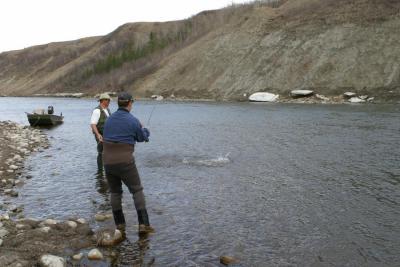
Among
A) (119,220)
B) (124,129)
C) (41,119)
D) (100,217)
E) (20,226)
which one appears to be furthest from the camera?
(41,119)

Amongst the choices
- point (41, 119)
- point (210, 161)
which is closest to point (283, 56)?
point (41, 119)

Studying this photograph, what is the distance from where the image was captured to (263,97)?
5153 centimetres

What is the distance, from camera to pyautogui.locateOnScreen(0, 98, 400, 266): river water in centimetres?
783

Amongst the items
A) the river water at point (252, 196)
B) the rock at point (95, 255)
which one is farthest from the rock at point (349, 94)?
the rock at point (95, 255)

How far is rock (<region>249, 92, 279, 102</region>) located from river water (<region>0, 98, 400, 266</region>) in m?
27.8

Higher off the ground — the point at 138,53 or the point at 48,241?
the point at 138,53

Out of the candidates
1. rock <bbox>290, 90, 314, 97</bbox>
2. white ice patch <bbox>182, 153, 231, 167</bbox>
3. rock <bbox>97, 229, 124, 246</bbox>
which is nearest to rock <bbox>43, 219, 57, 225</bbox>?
rock <bbox>97, 229, 124, 246</bbox>

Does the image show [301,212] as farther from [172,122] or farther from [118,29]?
[118,29]

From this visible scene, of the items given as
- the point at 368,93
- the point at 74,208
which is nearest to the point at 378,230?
the point at 74,208

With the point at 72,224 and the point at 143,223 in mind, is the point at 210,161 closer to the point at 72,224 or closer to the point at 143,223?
the point at 143,223

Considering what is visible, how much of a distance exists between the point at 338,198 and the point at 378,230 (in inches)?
92.7

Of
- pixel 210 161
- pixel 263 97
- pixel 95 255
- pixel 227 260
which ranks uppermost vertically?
pixel 263 97

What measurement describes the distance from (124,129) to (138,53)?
104160 millimetres

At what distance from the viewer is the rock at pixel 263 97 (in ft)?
167
